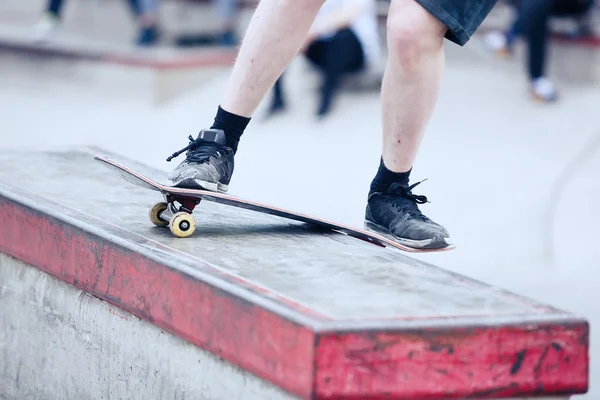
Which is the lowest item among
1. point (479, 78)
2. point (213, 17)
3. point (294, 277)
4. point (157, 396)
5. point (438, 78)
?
point (157, 396)

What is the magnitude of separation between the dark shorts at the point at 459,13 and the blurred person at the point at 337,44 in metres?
4.28

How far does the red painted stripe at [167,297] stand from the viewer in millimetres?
2076

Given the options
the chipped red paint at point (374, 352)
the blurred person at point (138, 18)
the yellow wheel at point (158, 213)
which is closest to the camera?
the chipped red paint at point (374, 352)

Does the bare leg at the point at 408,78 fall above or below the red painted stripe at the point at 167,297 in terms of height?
above

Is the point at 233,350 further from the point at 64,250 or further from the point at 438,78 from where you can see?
the point at 438,78

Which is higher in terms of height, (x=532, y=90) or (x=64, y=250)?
(x=532, y=90)

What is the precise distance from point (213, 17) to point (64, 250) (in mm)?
7281

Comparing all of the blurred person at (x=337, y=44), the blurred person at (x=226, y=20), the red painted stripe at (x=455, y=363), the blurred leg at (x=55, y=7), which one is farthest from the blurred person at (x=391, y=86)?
the blurred leg at (x=55, y=7)

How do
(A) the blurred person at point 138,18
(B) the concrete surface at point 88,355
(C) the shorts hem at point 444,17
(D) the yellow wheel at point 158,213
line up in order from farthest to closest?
(A) the blurred person at point 138,18, (D) the yellow wheel at point 158,213, (C) the shorts hem at point 444,17, (B) the concrete surface at point 88,355

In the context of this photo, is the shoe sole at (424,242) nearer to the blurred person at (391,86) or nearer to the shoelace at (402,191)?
the blurred person at (391,86)

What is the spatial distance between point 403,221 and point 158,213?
73 centimetres

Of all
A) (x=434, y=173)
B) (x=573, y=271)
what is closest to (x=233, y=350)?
(x=573, y=271)

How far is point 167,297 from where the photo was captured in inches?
95.2

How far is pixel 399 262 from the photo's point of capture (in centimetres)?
268
